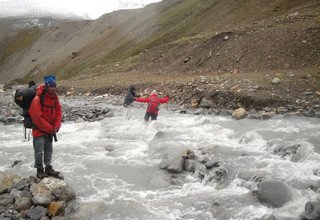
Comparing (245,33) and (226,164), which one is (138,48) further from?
(226,164)

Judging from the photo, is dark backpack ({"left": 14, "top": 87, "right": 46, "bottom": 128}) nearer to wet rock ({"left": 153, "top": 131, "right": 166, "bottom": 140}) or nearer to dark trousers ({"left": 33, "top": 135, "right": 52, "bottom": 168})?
dark trousers ({"left": 33, "top": 135, "right": 52, "bottom": 168})

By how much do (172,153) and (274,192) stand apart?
5.13 meters

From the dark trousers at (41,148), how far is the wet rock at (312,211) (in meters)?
7.33

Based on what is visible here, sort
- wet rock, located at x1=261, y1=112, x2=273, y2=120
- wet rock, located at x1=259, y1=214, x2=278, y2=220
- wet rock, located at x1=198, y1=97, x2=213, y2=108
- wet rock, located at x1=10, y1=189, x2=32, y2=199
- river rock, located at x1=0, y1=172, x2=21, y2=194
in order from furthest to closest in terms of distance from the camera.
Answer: wet rock, located at x1=198, y1=97, x2=213, y2=108 < wet rock, located at x1=261, y1=112, x2=273, y2=120 < river rock, located at x1=0, y1=172, x2=21, y2=194 < wet rock, located at x1=10, y1=189, x2=32, y2=199 < wet rock, located at x1=259, y1=214, x2=278, y2=220

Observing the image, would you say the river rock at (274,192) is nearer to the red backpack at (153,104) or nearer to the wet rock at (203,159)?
the wet rock at (203,159)

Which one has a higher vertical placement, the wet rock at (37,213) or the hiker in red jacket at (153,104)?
the hiker in red jacket at (153,104)

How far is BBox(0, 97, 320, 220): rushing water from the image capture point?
1054 cm

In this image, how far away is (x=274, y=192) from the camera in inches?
414

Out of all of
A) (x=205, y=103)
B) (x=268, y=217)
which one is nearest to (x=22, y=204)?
A: (x=268, y=217)

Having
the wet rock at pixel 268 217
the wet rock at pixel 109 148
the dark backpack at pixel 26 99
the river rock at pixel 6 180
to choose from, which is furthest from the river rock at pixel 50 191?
the wet rock at pixel 268 217

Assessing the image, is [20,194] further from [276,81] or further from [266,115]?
[276,81]

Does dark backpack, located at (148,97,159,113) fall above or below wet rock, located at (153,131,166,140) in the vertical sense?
above

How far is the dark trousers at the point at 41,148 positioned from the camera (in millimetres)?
11078

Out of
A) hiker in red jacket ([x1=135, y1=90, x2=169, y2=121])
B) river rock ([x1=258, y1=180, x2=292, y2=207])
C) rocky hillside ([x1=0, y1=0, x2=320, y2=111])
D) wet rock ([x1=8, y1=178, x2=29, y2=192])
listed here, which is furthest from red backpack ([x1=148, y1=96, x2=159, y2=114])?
river rock ([x1=258, y1=180, x2=292, y2=207])
